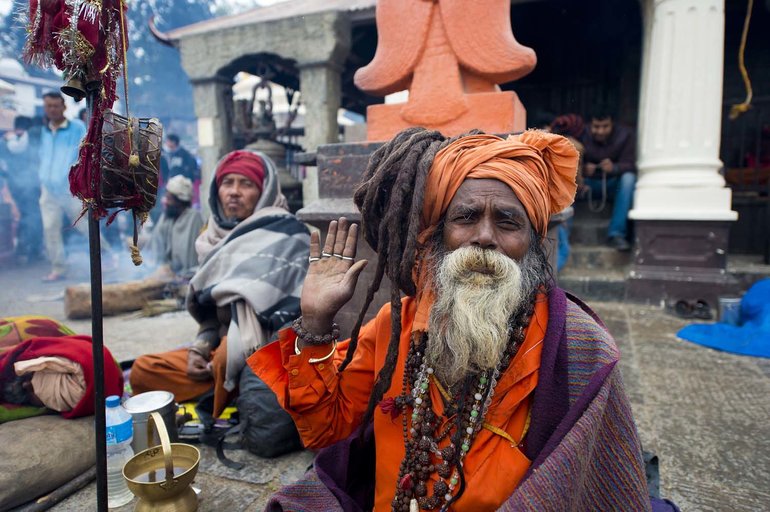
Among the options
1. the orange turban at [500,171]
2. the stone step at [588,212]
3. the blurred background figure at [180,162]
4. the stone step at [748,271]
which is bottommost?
the stone step at [748,271]

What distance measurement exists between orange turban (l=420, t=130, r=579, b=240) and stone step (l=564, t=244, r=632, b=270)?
501 cm

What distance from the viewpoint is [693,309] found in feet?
16.8

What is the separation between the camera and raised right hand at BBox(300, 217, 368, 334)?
1649mm

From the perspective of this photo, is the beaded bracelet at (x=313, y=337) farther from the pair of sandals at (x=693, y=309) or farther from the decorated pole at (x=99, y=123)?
the pair of sandals at (x=693, y=309)

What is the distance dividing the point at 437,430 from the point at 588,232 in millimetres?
5992

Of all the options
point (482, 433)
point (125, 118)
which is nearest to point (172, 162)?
point (125, 118)

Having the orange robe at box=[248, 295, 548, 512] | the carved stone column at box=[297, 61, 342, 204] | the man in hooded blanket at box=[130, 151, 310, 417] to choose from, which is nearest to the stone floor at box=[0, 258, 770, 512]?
the man in hooded blanket at box=[130, 151, 310, 417]

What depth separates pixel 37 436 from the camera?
7.55ft

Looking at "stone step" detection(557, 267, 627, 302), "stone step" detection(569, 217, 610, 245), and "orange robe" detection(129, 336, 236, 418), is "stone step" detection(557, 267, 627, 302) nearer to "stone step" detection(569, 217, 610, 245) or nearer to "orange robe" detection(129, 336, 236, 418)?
"stone step" detection(569, 217, 610, 245)

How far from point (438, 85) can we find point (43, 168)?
6947 millimetres

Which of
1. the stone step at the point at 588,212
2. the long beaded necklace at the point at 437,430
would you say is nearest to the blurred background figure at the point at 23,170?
the stone step at the point at 588,212

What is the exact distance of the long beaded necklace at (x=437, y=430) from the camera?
57.1 inches

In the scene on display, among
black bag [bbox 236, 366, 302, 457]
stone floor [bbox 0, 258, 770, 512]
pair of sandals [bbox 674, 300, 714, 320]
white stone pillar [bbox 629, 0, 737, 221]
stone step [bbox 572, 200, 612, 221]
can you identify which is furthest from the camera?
stone step [bbox 572, 200, 612, 221]

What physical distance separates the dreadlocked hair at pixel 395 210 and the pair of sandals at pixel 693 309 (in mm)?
4510
